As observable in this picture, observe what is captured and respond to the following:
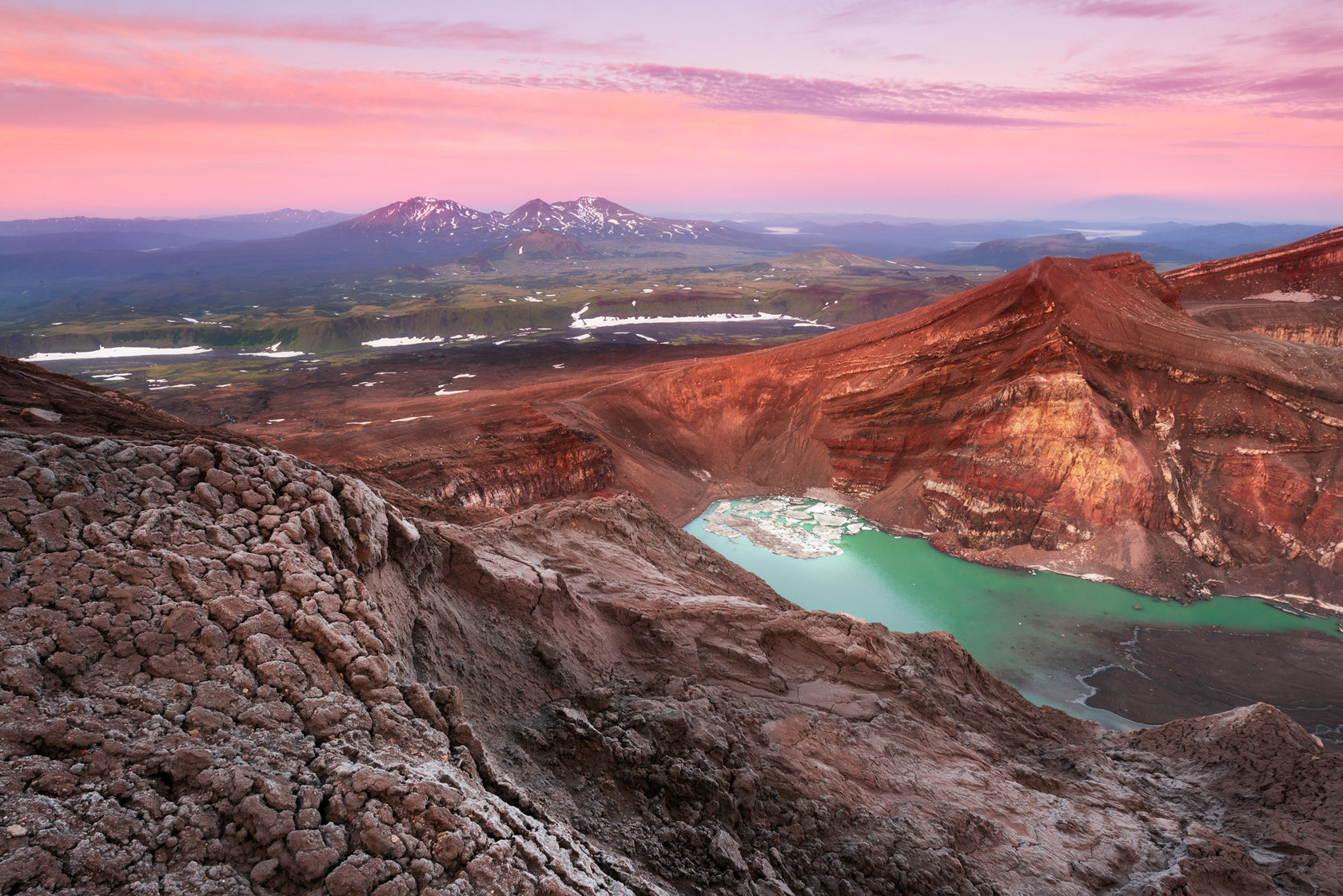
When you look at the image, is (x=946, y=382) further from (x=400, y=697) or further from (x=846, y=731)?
(x=400, y=697)

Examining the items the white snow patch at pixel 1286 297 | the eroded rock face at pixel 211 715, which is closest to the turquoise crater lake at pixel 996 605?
the eroded rock face at pixel 211 715

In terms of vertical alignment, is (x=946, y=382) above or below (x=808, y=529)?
above

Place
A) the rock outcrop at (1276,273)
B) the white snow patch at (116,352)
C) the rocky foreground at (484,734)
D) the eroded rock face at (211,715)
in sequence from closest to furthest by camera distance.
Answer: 1. the eroded rock face at (211,715)
2. the rocky foreground at (484,734)
3. the rock outcrop at (1276,273)
4. the white snow patch at (116,352)

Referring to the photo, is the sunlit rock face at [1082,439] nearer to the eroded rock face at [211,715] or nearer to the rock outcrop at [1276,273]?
the rock outcrop at [1276,273]

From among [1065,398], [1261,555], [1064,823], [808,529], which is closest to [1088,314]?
[1065,398]

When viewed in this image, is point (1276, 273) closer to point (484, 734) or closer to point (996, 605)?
point (996, 605)

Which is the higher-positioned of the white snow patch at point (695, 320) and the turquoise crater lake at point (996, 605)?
the white snow patch at point (695, 320)

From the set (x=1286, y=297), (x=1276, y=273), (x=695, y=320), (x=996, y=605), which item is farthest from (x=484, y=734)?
(x=695, y=320)
